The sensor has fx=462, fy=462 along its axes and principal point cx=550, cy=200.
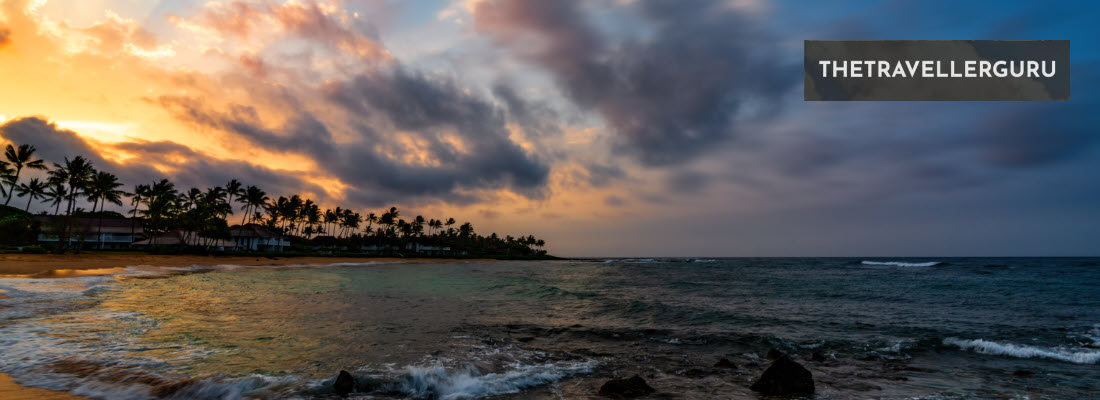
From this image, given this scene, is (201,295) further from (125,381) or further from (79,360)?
A: (125,381)

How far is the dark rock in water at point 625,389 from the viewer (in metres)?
8.88

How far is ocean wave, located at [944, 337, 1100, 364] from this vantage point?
41.3ft

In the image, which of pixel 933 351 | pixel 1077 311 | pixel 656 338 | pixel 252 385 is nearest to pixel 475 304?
pixel 656 338

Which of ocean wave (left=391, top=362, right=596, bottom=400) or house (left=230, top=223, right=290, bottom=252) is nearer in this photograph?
ocean wave (left=391, top=362, right=596, bottom=400)

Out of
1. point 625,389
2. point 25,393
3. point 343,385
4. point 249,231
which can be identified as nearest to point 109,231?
point 249,231

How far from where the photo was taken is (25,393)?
302 inches

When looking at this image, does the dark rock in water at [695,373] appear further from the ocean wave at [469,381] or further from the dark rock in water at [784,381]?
the ocean wave at [469,381]

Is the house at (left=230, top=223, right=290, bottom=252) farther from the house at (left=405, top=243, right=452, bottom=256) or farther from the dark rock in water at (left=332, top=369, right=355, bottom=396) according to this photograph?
the dark rock in water at (left=332, top=369, right=355, bottom=396)

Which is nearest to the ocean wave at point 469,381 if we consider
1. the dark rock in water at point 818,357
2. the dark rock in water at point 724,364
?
the dark rock in water at point 724,364

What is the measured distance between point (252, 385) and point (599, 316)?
1432 cm

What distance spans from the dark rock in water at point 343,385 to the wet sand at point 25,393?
3.96 m

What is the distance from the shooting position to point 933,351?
45.2 ft

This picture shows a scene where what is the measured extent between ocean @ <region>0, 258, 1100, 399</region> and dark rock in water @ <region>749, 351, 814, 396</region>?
39cm

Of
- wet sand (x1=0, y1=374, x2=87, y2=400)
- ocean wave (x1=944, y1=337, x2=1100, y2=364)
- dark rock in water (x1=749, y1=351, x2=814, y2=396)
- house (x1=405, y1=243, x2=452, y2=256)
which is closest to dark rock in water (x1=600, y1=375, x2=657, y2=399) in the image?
dark rock in water (x1=749, y1=351, x2=814, y2=396)
